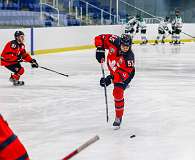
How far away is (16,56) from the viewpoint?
29.6 ft

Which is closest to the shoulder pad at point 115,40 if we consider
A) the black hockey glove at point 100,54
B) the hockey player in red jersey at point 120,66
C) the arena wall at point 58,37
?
the hockey player in red jersey at point 120,66

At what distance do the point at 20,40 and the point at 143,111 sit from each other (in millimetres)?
3203

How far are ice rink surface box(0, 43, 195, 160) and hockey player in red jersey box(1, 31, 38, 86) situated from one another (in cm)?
29

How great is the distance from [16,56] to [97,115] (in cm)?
324

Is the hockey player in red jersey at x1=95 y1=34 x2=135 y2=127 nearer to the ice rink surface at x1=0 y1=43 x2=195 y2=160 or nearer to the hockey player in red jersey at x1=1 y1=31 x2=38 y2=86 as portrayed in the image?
the ice rink surface at x1=0 y1=43 x2=195 y2=160

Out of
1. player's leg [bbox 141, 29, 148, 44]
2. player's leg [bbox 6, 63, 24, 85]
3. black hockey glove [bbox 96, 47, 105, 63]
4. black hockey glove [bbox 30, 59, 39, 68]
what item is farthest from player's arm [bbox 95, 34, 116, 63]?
player's leg [bbox 141, 29, 148, 44]

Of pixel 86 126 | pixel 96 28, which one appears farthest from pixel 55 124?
pixel 96 28

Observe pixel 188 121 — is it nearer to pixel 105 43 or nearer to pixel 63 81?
pixel 105 43

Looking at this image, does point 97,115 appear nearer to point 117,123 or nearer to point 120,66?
point 117,123

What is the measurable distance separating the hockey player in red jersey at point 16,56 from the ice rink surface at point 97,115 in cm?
29

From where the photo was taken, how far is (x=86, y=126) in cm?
555

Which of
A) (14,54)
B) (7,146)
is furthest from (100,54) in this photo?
(7,146)

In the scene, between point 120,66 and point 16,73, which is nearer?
point 120,66

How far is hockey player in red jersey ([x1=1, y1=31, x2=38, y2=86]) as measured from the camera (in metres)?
8.90
